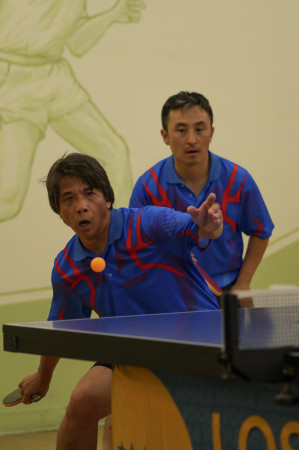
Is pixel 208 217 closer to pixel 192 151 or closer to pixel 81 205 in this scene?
pixel 81 205

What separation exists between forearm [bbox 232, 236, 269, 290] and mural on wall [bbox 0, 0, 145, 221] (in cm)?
125

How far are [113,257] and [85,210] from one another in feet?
A: 0.62

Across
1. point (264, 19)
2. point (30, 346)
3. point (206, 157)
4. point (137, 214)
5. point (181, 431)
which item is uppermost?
point (264, 19)

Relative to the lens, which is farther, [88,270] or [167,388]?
[88,270]

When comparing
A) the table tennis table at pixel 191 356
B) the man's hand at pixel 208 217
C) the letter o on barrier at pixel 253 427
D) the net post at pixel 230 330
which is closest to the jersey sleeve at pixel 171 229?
the man's hand at pixel 208 217

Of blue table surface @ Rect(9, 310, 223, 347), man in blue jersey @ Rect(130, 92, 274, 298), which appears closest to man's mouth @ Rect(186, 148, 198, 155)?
man in blue jersey @ Rect(130, 92, 274, 298)

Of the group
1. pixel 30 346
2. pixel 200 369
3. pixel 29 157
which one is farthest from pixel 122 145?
pixel 200 369

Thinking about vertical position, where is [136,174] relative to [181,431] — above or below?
above

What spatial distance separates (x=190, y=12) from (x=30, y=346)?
3.50 metres

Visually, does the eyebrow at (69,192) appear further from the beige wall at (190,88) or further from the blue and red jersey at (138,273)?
the beige wall at (190,88)

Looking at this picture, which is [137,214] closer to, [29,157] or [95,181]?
[95,181]

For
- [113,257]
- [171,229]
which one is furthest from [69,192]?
[171,229]

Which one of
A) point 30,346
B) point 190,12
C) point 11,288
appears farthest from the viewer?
point 190,12

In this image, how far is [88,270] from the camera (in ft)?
9.05
